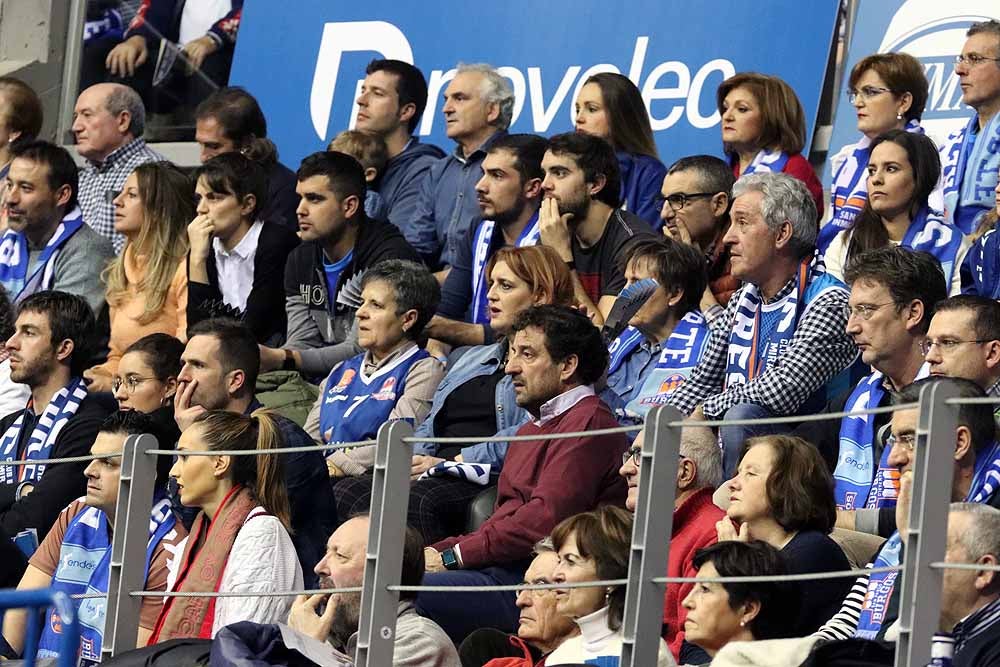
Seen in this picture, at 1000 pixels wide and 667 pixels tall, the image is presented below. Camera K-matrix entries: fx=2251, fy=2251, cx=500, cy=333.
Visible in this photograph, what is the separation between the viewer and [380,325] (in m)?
8.64

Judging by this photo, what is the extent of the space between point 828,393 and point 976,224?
1264 mm

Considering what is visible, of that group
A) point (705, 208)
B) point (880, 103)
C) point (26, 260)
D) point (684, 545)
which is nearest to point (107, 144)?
point (26, 260)

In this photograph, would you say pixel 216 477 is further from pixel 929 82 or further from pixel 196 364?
pixel 929 82

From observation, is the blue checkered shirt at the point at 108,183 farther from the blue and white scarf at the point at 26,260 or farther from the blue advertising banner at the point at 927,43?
the blue advertising banner at the point at 927,43

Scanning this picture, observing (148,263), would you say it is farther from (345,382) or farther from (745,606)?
(745,606)

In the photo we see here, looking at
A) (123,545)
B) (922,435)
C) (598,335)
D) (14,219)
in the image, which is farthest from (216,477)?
(14,219)

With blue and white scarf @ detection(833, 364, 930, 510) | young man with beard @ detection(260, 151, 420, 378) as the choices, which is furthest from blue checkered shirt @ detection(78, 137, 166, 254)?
blue and white scarf @ detection(833, 364, 930, 510)

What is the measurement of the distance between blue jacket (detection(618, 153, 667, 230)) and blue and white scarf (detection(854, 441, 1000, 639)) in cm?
347

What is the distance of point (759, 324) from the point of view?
25.7 feet

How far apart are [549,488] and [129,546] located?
137 cm

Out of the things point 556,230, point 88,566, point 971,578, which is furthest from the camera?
point 556,230

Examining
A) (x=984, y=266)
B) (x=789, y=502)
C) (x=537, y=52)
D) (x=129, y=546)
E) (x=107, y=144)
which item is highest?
(x=537, y=52)

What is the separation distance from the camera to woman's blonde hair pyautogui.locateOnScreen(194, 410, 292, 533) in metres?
7.10

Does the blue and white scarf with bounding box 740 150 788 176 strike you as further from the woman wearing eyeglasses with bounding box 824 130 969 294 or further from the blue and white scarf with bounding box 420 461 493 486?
the blue and white scarf with bounding box 420 461 493 486
